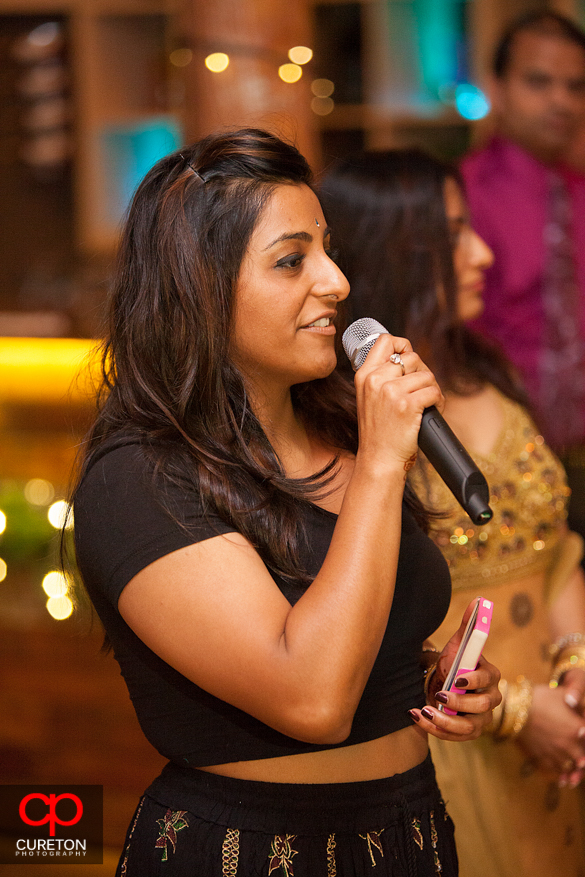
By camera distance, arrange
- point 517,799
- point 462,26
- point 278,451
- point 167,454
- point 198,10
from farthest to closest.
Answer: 1. point 462,26
2. point 198,10
3. point 517,799
4. point 278,451
5. point 167,454

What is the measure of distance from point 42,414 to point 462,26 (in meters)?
2.56

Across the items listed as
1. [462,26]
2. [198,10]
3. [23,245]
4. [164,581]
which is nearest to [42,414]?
[198,10]

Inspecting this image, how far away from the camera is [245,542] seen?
0.99 meters

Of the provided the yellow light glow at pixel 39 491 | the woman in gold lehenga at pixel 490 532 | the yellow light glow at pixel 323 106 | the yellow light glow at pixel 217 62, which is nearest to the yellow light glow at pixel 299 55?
the yellow light glow at pixel 217 62

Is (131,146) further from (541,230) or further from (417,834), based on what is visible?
(417,834)

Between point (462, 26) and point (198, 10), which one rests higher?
point (462, 26)

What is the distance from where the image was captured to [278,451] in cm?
122

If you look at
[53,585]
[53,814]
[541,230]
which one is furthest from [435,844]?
[53,585]

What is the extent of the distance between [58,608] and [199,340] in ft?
6.51

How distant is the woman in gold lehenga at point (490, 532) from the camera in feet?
5.19

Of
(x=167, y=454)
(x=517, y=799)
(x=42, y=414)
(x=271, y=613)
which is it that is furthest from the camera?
(x=42, y=414)

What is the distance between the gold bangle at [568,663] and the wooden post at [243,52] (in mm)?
1330

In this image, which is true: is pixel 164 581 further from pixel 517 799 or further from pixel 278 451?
pixel 517 799


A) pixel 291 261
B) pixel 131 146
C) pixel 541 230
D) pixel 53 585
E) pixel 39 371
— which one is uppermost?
pixel 131 146
